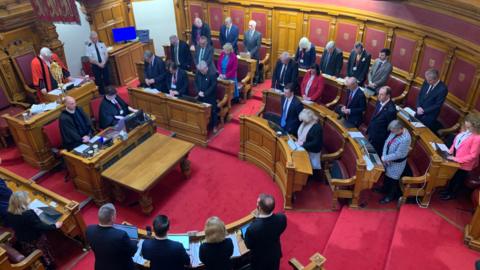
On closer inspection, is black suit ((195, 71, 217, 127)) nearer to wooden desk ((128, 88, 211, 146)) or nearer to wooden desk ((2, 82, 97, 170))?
wooden desk ((128, 88, 211, 146))

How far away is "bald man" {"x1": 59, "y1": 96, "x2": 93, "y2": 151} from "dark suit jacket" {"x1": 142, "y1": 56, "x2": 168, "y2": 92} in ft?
6.25

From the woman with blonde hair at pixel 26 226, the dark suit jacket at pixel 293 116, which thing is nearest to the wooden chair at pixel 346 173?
the dark suit jacket at pixel 293 116

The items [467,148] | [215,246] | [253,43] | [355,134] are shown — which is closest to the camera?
[215,246]

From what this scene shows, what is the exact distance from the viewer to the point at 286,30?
9.22 metres

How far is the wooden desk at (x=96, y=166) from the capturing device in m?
5.59

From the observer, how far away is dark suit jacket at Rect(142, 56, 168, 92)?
25.1 feet

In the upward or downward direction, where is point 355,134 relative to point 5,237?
upward

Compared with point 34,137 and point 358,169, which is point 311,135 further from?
point 34,137

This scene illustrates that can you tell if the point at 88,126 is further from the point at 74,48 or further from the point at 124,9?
the point at 124,9

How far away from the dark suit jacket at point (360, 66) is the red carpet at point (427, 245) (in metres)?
3.31

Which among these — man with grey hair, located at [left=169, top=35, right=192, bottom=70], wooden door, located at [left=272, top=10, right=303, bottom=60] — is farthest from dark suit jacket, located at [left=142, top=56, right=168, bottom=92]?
wooden door, located at [left=272, top=10, right=303, bottom=60]

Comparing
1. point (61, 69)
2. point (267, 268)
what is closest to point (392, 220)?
point (267, 268)

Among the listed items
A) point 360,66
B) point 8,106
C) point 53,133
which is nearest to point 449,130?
point 360,66

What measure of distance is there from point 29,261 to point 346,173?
434 cm
